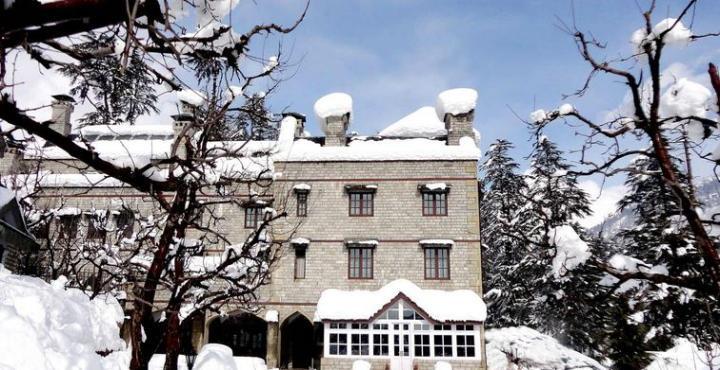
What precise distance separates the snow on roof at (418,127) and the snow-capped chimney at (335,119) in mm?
2277

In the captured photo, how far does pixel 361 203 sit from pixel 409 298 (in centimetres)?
477

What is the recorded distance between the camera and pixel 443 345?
2055 cm

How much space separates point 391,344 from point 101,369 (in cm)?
1521

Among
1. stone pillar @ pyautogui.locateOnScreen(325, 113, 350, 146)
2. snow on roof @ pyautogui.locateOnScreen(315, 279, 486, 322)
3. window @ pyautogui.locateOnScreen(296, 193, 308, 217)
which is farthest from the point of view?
stone pillar @ pyautogui.locateOnScreen(325, 113, 350, 146)

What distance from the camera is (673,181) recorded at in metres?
3.11

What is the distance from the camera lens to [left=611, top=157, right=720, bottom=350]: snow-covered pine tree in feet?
12.3

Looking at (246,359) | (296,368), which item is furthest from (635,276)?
(296,368)

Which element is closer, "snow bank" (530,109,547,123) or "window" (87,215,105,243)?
"snow bank" (530,109,547,123)

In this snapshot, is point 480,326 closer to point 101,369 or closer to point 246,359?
point 246,359

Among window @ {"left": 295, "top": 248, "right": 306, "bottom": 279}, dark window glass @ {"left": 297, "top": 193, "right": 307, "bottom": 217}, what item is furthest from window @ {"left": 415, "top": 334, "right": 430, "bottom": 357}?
dark window glass @ {"left": 297, "top": 193, "right": 307, "bottom": 217}

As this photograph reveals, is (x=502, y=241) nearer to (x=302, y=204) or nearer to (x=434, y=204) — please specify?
(x=434, y=204)

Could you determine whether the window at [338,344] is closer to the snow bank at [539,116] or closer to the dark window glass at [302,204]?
the dark window glass at [302,204]

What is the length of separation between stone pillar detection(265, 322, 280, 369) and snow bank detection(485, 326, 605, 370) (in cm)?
904

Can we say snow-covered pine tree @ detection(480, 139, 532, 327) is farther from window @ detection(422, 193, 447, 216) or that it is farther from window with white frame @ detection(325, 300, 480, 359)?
window with white frame @ detection(325, 300, 480, 359)
